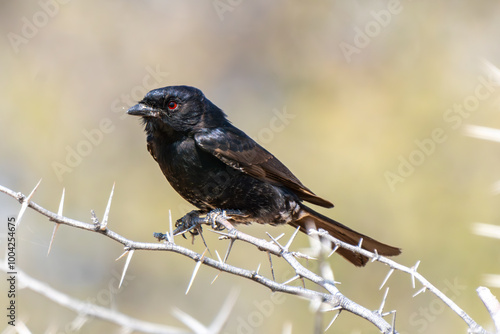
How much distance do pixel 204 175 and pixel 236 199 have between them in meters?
0.32

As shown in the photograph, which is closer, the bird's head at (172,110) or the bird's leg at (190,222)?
the bird's leg at (190,222)

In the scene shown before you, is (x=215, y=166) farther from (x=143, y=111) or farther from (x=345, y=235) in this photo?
(x=345, y=235)

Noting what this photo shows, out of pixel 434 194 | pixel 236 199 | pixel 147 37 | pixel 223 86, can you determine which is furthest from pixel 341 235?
pixel 147 37

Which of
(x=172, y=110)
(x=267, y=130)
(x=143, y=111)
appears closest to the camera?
(x=143, y=111)

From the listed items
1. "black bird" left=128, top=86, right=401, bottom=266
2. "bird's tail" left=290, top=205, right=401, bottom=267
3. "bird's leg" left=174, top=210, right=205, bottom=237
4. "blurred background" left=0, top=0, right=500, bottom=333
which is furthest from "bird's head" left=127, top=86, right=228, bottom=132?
"blurred background" left=0, top=0, right=500, bottom=333

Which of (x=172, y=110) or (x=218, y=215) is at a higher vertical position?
(x=172, y=110)

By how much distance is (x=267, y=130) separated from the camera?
811cm

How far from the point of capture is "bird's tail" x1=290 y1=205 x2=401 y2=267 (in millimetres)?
3830

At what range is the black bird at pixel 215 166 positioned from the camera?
13.8 ft

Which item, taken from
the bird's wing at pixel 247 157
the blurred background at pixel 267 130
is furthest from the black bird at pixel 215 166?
the blurred background at pixel 267 130

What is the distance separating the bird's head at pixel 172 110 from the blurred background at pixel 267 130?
2113 mm

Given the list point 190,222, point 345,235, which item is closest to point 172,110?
point 190,222

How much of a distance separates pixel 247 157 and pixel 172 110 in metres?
0.67

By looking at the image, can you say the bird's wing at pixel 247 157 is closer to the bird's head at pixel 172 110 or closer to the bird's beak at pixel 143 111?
the bird's head at pixel 172 110
